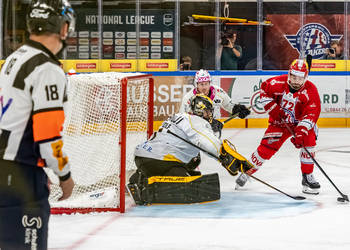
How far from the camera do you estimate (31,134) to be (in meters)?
2.09

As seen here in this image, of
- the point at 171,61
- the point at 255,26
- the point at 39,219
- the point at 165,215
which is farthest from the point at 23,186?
the point at 255,26

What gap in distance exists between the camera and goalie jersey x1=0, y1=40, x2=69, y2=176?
2.03 metres

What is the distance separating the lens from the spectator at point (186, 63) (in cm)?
1062

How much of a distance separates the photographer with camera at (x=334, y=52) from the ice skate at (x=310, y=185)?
5.85 metres

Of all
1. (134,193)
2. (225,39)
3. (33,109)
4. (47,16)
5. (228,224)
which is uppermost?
(225,39)

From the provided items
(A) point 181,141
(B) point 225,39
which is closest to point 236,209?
(A) point 181,141

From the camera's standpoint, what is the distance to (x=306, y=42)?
11.2 metres

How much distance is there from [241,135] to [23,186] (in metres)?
7.70

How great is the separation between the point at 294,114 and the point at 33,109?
380 cm

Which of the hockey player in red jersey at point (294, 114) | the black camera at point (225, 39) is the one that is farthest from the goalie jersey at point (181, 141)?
the black camera at point (225, 39)

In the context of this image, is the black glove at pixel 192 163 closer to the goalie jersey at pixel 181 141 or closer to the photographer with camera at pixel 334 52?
the goalie jersey at pixel 181 141

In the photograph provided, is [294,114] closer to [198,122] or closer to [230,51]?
[198,122]

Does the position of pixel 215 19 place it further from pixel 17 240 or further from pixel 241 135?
pixel 17 240

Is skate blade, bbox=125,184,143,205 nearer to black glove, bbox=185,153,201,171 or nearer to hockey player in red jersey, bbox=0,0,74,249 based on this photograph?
black glove, bbox=185,153,201,171
